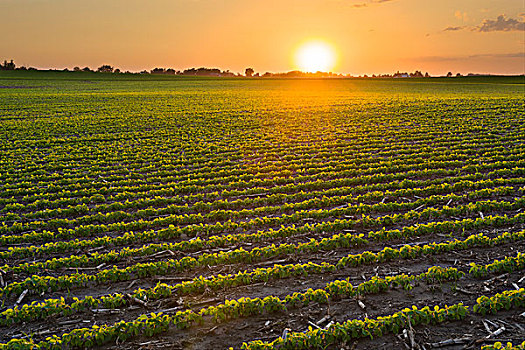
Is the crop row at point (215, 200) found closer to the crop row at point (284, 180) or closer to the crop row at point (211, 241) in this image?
the crop row at point (284, 180)

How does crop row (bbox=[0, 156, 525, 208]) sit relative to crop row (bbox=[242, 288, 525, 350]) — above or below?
above

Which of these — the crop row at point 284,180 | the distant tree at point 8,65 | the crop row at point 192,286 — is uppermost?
the distant tree at point 8,65

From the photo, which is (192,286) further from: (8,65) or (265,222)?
(8,65)

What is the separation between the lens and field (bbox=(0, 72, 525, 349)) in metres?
6.34

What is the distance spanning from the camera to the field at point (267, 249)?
6340 millimetres

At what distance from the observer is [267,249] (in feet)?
28.5

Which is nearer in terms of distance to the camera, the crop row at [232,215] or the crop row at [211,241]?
the crop row at [211,241]

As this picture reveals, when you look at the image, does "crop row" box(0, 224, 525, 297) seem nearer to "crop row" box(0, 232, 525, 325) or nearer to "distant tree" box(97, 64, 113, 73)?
"crop row" box(0, 232, 525, 325)

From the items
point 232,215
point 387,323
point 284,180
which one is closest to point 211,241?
point 232,215

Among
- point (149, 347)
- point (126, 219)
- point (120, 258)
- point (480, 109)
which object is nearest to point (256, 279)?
point (149, 347)

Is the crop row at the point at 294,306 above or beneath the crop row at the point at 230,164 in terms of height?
beneath

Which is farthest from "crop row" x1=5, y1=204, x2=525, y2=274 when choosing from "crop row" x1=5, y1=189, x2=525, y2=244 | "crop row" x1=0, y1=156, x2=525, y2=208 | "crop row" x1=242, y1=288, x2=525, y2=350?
"crop row" x1=0, y1=156, x2=525, y2=208

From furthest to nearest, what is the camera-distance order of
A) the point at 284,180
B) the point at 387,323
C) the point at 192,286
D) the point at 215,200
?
the point at 284,180 → the point at 215,200 → the point at 192,286 → the point at 387,323

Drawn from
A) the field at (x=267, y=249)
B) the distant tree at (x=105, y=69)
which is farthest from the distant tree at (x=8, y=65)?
the field at (x=267, y=249)
